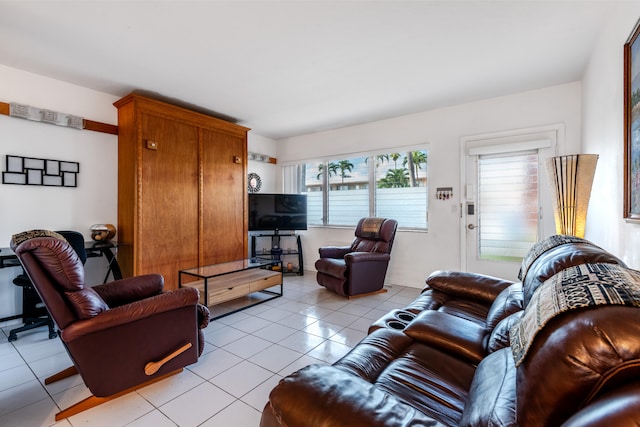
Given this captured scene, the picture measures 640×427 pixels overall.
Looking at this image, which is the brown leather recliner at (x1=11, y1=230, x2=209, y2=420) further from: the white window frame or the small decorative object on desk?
the white window frame

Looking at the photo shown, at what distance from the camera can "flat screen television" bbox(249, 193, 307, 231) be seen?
197 inches

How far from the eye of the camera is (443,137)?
13.4ft

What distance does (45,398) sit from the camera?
186cm

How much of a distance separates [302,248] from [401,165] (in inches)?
93.1

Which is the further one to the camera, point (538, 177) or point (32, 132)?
point (538, 177)

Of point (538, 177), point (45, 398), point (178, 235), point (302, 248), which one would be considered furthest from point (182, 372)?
point (538, 177)

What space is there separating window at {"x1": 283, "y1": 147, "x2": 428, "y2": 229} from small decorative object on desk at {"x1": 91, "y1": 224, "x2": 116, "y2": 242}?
3110 mm

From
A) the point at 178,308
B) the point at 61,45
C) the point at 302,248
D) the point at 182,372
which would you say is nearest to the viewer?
the point at 178,308

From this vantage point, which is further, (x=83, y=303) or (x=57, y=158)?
(x=57, y=158)

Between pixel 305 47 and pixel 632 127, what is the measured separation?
89.3 inches

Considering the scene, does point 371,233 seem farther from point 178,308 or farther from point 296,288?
point 178,308

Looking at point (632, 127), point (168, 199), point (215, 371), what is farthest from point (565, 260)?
point (168, 199)

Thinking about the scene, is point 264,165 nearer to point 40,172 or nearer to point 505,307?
point 40,172

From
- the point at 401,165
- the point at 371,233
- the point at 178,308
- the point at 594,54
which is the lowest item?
the point at 178,308
